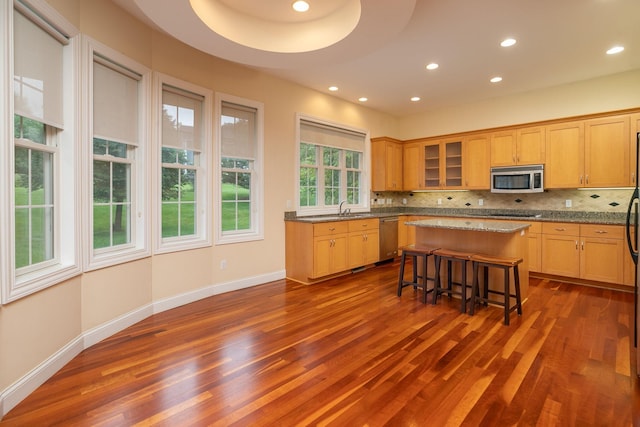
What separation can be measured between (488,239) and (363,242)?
2081 mm

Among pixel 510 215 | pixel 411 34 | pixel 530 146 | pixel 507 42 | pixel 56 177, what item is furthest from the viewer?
pixel 510 215

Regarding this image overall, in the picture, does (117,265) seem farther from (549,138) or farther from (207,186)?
(549,138)

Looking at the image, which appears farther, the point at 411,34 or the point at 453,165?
the point at 453,165

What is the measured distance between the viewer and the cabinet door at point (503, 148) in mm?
5465

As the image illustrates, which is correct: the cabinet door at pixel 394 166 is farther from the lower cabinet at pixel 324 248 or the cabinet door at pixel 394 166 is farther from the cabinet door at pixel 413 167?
the lower cabinet at pixel 324 248

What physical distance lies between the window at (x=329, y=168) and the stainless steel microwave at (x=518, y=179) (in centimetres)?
227

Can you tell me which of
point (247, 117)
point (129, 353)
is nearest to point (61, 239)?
point (129, 353)

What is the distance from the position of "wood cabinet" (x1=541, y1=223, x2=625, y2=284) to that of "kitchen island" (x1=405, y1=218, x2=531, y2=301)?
134cm

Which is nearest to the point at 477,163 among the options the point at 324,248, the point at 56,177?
the point at 324,248

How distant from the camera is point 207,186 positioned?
401 cm

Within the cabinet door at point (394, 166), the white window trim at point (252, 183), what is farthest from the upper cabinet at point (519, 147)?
the white window trim at point (252, 183)

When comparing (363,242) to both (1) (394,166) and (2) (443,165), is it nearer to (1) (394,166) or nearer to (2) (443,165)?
(1) (394,166)

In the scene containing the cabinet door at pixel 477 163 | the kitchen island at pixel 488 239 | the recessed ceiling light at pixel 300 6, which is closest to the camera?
the recessed ceiling light at pixel 300 6

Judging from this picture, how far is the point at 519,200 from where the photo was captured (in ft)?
18.7
